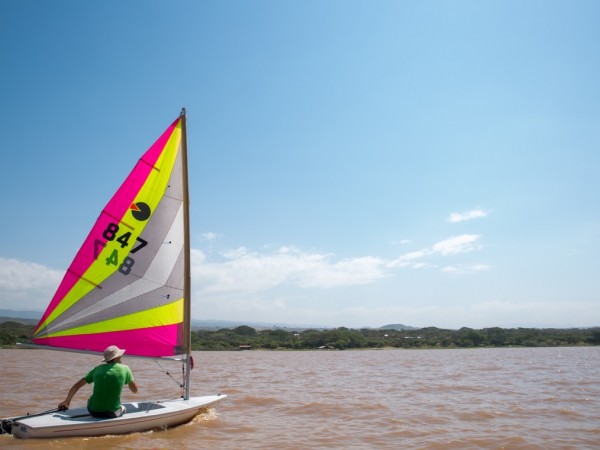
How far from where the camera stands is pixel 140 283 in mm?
10070

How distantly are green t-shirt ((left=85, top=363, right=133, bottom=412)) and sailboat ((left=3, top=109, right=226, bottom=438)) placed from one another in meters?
0.39

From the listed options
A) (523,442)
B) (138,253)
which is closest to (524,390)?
(523,442)

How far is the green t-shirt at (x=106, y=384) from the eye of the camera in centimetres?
849

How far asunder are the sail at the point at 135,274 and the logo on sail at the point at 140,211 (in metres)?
0.01

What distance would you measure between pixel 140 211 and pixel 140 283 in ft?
5.48

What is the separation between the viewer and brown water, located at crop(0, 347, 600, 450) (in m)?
9.22

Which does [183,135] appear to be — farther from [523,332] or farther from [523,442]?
[523,332]

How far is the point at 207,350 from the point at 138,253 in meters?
36.6

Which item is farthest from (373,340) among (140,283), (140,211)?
(140,211)

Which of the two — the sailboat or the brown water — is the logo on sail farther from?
the brown water

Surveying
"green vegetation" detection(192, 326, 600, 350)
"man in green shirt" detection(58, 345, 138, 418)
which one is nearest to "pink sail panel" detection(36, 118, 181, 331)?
"man in green shirt" detection(58, 345, 138, 418)

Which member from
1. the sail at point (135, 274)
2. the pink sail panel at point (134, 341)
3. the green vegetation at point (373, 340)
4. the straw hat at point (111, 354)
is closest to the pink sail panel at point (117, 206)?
the sail at point (135, 274)

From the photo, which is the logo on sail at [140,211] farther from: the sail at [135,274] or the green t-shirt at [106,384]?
the green t-shirt at [106,384]

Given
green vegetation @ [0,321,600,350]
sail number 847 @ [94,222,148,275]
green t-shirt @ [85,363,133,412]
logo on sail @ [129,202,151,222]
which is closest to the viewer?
green t-shirt @ [85,363,133,412]
